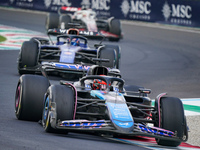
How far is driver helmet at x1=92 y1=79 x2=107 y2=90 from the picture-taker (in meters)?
9.50

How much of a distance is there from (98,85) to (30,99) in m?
1.26

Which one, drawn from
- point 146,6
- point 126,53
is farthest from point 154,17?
point 126,53

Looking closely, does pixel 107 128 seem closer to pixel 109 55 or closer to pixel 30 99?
pixel 30 99

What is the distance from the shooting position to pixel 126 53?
23469 mm

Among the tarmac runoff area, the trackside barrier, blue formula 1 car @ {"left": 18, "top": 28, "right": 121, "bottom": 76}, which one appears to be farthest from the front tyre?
the trackside barrier

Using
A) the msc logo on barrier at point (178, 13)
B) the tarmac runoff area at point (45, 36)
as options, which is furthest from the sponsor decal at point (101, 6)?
the tarmac runoff area at point (45, 36)

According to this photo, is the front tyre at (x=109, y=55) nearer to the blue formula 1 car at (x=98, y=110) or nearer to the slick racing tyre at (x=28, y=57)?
the slick racing tyre at (x=28, y=57)

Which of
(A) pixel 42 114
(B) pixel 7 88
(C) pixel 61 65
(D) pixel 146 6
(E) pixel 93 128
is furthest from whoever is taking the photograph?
(D) pixel 146 6

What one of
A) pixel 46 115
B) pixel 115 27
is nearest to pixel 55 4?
pixel 115 27

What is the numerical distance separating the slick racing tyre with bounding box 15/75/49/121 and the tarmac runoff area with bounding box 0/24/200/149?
268cm

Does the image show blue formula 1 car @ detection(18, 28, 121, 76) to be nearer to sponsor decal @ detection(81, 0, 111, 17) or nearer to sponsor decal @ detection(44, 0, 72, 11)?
sponsor decal @ detection(81, 0, 111, 17)

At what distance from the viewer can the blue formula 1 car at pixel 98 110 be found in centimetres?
809

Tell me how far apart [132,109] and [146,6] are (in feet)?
84.9

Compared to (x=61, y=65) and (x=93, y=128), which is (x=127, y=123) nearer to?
(x=93, y=128)
